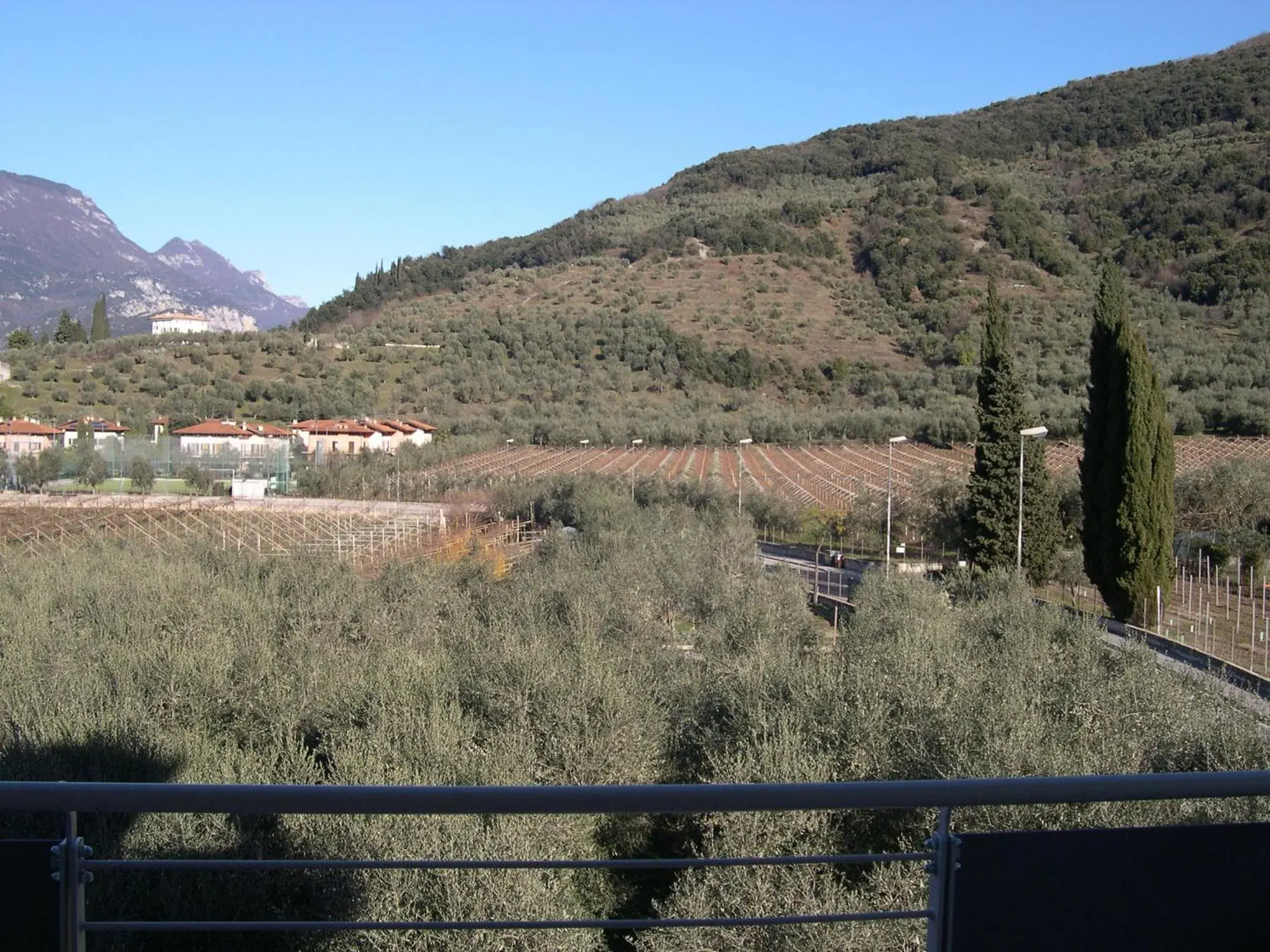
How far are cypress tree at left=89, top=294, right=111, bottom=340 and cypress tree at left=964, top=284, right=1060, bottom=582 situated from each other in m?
59.4

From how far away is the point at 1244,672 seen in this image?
16.8 metres

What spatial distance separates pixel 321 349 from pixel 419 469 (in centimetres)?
2330

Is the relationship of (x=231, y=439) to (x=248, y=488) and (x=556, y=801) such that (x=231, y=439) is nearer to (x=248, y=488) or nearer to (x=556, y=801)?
(x=248, y=488)

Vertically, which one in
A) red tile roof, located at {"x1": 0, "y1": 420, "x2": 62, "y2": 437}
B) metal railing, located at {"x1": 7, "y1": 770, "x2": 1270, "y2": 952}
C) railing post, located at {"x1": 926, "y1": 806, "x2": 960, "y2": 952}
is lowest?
railing post, located at {"x1": 926, "y1": 806, "x2": 960, "y2": 952}

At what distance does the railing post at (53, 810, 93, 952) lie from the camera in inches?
68.8

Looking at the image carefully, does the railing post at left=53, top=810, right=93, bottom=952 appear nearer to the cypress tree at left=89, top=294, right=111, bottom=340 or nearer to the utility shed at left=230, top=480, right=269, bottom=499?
the utility shed at left=230, top=480, right=269, bottom=499

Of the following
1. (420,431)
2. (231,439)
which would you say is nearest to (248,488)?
(231,439)

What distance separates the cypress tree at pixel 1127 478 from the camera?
20.9 metres

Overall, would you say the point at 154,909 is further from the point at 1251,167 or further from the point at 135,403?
the point at 1251,167

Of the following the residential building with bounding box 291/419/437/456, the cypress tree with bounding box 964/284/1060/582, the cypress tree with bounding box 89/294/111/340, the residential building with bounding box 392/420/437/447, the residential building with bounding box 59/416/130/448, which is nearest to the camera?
the cypress tree with bounding box 964/284/1060/582

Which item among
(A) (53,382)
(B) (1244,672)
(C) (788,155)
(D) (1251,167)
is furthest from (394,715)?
(C) (788,155)

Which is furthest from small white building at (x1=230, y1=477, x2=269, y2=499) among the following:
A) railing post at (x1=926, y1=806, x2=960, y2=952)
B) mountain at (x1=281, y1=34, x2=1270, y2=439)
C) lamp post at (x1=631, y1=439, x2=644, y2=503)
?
railing post at (x1=926, y1=806, x2=960, y2=952)

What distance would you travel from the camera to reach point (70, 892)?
68.9 inches

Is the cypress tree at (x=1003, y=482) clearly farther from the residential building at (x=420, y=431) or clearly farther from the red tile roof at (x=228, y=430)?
the red tile roof at (x=228, y=430)
